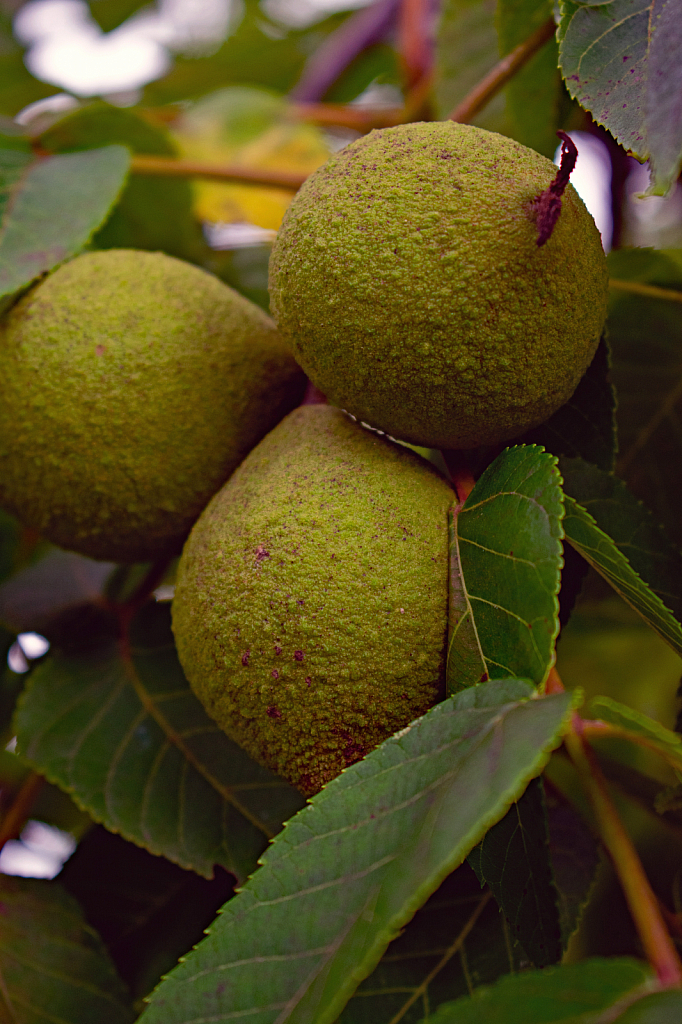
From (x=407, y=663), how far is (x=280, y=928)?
0.19 m

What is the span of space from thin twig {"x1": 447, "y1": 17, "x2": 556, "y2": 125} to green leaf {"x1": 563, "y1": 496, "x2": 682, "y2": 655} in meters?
0.44

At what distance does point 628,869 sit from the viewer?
0.55 m

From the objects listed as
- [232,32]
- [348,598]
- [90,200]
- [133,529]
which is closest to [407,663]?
[348,598]

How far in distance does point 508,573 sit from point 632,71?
0.35 m

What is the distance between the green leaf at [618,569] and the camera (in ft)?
1.85

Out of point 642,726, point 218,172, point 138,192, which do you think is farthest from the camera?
point 138,192

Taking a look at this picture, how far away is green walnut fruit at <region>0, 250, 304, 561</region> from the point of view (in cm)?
74

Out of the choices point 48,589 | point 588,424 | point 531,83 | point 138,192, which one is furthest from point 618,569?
point 138,192

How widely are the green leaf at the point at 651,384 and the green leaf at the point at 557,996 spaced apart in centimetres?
58

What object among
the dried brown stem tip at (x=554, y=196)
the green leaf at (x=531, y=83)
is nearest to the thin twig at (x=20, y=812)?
the dried brown stem tip at (x=554, y=196)

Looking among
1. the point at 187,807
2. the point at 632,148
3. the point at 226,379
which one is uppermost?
the point at 632,148

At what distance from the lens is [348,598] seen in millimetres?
588

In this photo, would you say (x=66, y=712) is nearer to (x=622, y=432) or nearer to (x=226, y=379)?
(x=226, y=379)

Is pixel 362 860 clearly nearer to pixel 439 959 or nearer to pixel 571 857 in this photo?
pixel 439 959
